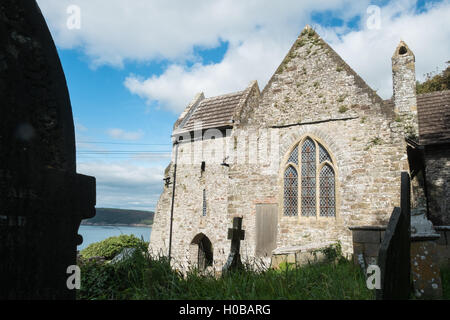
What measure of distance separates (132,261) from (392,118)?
876cm

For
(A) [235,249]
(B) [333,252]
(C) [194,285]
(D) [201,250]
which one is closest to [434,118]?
(B) [333,252]

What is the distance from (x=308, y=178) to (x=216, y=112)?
8943 millimetres

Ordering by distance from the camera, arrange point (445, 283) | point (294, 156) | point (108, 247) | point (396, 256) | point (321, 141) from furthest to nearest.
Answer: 1. point (108, 247)
2. point (294, 156)
3. point (321, 141)
4. point (445, 283)
5. point (396, 256)

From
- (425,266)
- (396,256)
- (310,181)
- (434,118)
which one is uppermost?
(434,118)

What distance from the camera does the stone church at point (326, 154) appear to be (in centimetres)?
1052

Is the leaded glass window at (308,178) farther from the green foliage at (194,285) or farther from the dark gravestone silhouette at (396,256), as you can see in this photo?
the dark gravestone silhouette at (396,256)

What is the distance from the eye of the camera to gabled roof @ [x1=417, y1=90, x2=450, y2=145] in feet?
44.8

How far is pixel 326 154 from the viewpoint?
11445 millimetres

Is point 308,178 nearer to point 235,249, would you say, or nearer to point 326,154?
point 326,154

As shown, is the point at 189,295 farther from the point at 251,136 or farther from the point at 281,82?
the point at 281,82

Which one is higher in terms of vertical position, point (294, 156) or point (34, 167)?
point (294, 156)

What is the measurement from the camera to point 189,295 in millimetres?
4906

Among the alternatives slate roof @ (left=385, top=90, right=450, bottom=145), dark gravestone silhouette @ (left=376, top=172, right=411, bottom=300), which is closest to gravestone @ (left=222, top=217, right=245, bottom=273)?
dark gravestone silhouette @ (left=376, top=172, right=411, bottom=300)
